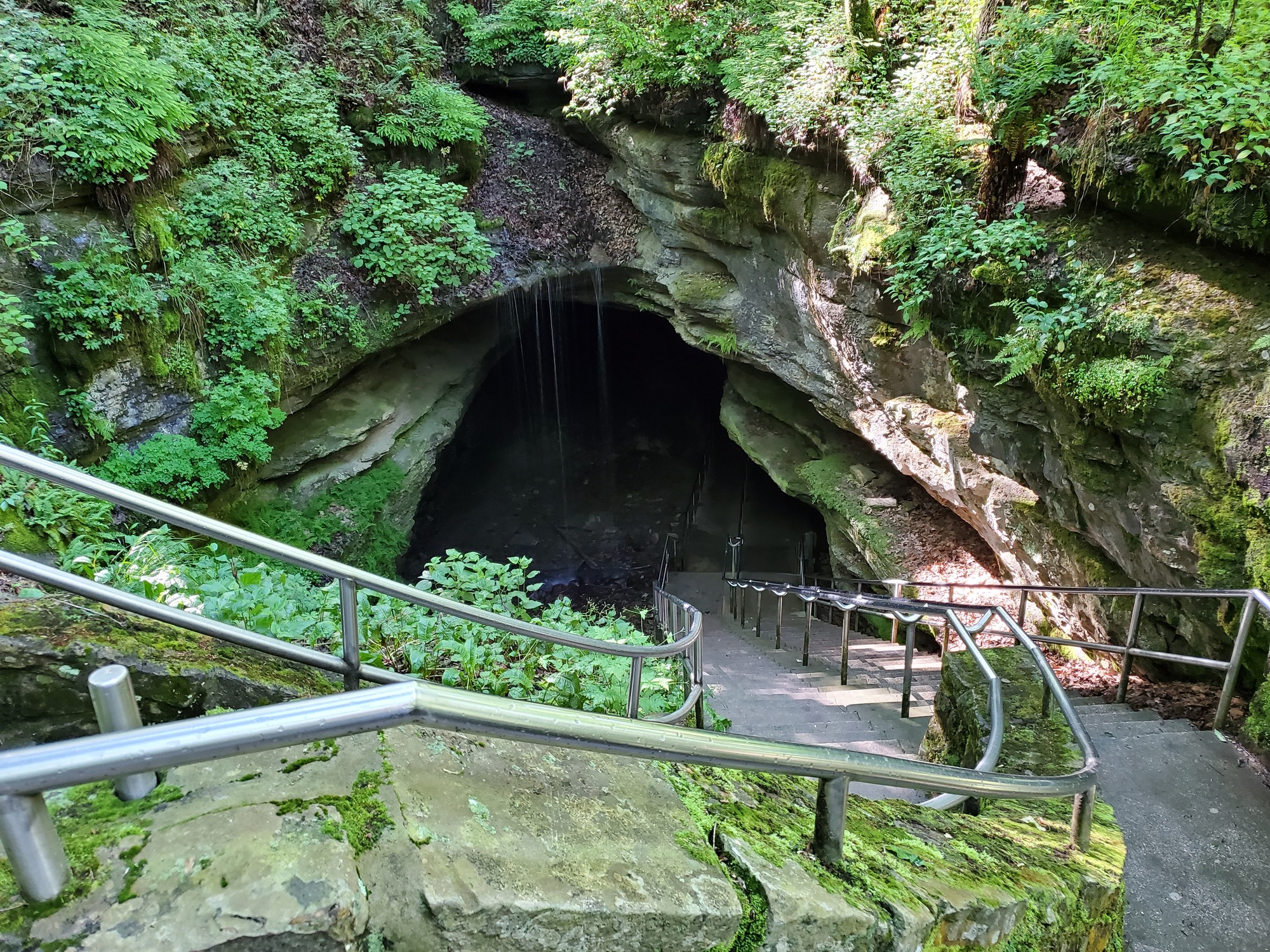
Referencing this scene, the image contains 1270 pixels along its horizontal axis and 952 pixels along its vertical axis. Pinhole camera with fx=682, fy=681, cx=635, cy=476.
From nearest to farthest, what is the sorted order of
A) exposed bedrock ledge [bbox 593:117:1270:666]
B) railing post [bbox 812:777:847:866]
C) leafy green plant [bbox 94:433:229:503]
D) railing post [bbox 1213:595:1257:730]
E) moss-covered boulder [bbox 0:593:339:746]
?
railing post [bbox 812:777:847:866], moss-covered boulder [bbox 0:593:339:746], railing post [bbox 1213:595:1257:730], exposed bedrock ledge [bbox 593:117:1270:666], leafy green plant [bbox 94:433:229:503]

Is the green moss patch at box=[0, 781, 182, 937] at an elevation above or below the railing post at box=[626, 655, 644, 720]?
above

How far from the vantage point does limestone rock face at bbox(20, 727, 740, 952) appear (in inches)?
42.5

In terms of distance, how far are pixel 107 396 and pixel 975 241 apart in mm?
8457

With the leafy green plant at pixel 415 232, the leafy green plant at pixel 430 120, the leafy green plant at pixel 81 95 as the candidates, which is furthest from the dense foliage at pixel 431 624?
the leafy green plant at pixel 430 120

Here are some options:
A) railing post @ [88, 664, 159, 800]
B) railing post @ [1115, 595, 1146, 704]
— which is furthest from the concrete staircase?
railing post @ [88, 664, 159, 800]

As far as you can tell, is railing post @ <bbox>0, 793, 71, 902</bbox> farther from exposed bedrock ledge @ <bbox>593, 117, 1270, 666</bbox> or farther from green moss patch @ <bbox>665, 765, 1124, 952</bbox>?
exposed bedrock ledge @ <bbox>593, 117, 1270, 666</bbox>

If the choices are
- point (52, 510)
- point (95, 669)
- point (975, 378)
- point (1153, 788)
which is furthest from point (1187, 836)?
point (52, 510)

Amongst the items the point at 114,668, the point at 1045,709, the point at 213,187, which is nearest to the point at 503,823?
the point at 114,668

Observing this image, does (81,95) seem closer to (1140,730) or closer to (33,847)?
(33,847)

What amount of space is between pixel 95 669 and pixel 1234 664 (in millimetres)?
5426

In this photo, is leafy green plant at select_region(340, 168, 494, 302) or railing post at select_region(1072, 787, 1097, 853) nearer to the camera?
railing post at select_region(1072, 787, 1097, 853)

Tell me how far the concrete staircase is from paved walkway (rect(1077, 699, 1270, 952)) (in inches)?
41.0

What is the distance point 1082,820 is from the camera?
2303mm

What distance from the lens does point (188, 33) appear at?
804 centimetres
